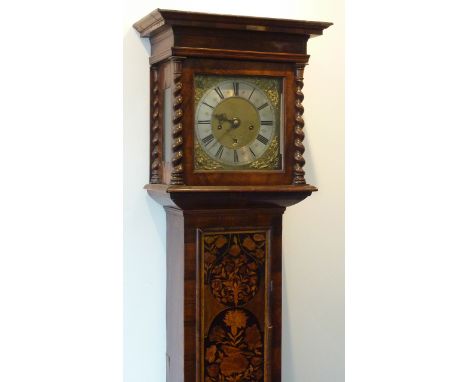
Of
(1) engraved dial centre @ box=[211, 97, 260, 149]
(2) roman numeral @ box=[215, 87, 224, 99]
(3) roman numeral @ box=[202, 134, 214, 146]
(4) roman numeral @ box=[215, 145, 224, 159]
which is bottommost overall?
(4) roman numeral @ box=[215, 145, 224, 159]

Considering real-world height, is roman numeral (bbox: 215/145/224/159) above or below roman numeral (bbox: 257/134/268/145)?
below

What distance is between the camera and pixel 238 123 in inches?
110

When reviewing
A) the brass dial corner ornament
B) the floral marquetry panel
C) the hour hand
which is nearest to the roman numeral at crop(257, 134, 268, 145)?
the brass dial corner ornament

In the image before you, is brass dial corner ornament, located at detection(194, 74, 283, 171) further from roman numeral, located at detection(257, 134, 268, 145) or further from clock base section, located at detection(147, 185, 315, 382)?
clock base section, located at detection(147, 185, 315, 382)

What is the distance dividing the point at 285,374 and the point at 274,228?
0.71m

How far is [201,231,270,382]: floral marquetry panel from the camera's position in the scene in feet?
9.27

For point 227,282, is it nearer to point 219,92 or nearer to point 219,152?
point 219,152

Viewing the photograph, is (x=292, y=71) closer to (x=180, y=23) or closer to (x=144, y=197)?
(x=180, y=23)

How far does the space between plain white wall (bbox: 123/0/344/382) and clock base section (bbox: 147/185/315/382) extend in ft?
0.40

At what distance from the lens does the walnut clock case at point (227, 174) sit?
272 cm

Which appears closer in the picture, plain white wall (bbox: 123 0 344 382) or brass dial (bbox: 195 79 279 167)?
brass dial (bbox: 195 79 279 167)

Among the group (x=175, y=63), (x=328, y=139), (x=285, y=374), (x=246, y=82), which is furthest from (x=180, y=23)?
(x=285, y=374)

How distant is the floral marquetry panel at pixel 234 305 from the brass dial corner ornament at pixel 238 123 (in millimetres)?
261

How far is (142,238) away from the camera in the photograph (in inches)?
118
